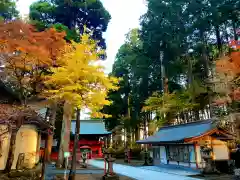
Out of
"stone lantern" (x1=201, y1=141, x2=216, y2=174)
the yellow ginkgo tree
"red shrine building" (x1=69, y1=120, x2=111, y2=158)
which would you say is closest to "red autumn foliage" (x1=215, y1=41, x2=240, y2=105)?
"stone lantern" (x1=201, y1=141, x2=216, y2=174)

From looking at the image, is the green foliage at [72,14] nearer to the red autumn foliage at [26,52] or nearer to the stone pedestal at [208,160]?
the red autumn foliage at [26,52]

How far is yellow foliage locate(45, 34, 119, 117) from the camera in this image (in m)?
9.68

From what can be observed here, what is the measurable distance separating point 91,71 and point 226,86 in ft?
30.0

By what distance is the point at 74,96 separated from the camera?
9.58m

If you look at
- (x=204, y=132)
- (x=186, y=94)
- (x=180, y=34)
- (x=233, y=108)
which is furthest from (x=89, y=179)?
(x=180, y=34)

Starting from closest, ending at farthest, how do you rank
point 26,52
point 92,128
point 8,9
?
1. point 26,52
2. point 8,9
3. point 92,128

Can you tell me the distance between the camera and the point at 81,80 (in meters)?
9.95

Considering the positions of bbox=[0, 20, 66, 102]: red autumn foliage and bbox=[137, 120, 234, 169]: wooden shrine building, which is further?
bbox=[137, 120, 234, 169]: wooden shrine building

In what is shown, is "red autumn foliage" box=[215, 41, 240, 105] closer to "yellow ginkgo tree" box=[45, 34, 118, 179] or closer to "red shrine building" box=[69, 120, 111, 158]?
"yellow ginkgo tree" box=[45, 34, 118, 179]

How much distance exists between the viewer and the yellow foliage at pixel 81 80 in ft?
31.8

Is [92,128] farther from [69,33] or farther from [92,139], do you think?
[69,33]

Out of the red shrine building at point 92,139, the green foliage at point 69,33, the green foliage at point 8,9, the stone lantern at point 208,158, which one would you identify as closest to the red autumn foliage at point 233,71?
the stone lantern at point 208,158

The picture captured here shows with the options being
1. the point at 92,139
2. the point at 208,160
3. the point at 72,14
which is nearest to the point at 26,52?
the point at 72,14

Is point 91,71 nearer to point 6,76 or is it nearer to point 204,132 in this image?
point 6,76
